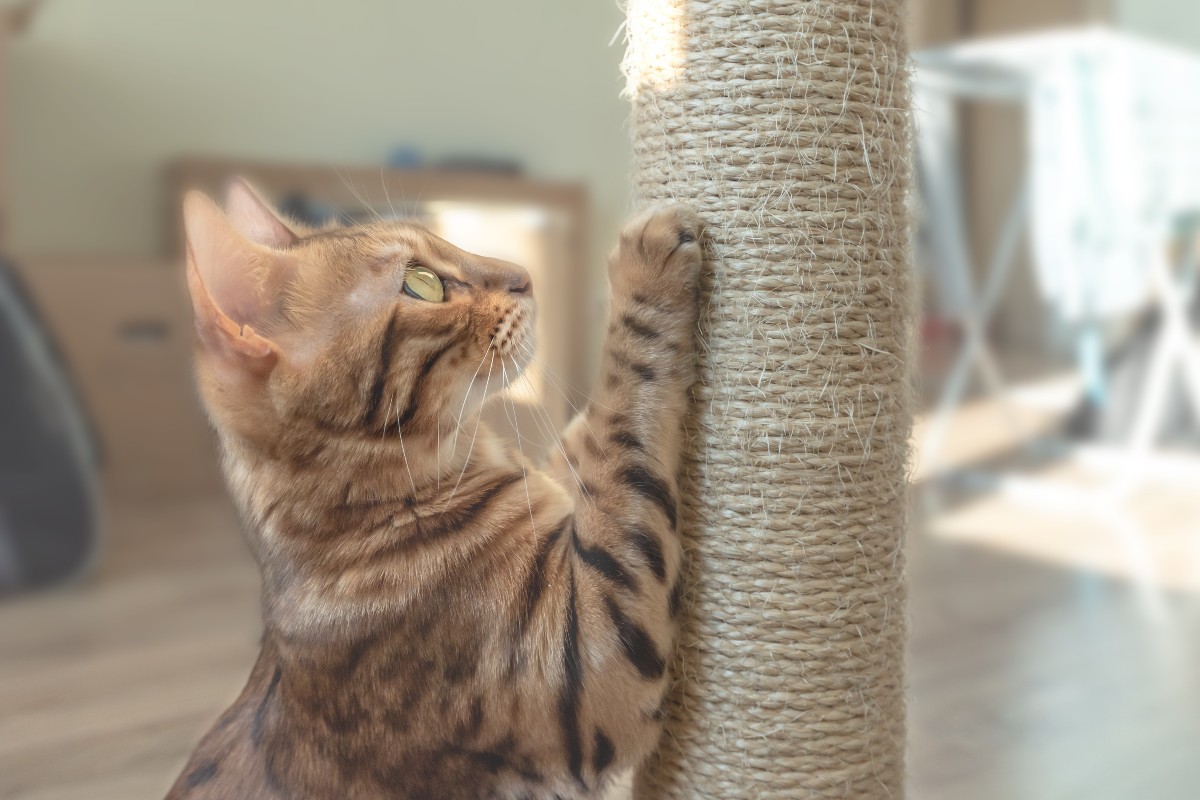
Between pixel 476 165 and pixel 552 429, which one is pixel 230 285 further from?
pixel 476 165

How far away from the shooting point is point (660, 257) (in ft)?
2.48

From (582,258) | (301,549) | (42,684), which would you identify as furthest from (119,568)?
(582,258)

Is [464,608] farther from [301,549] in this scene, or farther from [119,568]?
[119,568]

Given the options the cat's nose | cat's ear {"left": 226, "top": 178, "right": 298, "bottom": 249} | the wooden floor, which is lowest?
the wooden floor

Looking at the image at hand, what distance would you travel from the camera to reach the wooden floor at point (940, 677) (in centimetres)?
116

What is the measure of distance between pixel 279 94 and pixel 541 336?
2.33 m

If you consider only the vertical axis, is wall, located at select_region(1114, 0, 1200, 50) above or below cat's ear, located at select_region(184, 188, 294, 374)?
above

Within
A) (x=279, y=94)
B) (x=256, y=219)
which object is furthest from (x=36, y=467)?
(x=279, y=94)

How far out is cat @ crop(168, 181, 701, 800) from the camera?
710 mm

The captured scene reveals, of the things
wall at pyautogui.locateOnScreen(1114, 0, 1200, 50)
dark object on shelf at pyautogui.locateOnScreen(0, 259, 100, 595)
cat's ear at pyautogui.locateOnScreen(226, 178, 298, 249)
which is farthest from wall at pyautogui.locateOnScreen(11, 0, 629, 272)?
wall at pyautogui.locateOnScreen(1114, 0, 1200, 50)

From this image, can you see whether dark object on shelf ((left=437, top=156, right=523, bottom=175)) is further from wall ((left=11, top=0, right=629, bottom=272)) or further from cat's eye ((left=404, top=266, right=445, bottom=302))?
cat's eye ((left=404, top=266, right=445, bottom=302))

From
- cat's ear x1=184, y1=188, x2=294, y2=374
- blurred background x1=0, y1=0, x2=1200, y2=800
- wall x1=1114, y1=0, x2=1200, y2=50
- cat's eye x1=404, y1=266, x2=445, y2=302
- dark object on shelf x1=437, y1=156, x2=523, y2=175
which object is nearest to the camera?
cat's ear x1=184, y1=188, x2=294, y2=374

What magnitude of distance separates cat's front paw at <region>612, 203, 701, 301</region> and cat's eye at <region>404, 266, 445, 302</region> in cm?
13

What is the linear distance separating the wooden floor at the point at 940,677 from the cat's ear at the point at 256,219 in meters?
0.67
